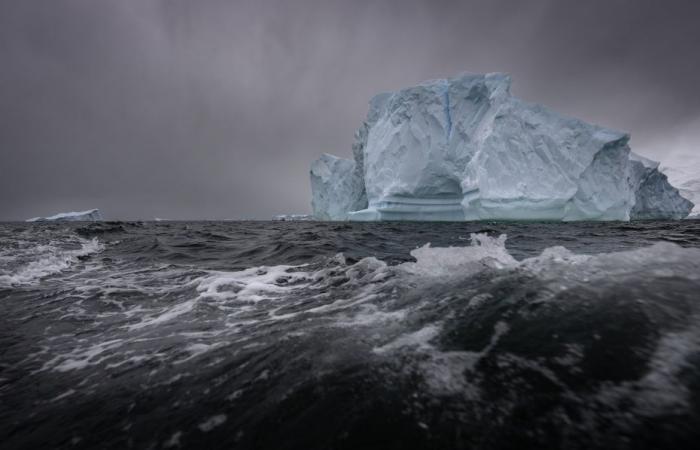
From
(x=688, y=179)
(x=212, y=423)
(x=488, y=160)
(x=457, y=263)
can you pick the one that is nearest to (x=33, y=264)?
(x=212, y=423)

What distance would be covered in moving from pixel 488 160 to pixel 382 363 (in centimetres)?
2880

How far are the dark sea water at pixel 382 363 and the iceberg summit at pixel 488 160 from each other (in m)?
25.6

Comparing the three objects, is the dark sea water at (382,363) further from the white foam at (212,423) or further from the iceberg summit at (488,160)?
the iceberg summit at (488,160)

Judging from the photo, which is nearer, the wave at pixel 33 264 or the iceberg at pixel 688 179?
the wave at pixel 33 264

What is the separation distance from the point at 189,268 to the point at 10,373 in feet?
14.4

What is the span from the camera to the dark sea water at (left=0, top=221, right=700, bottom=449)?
156 centimetres

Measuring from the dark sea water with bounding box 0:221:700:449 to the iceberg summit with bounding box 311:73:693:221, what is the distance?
83.9ft

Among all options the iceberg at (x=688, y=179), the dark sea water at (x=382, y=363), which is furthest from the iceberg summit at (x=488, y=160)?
the iceberg at (x=688, y=179)

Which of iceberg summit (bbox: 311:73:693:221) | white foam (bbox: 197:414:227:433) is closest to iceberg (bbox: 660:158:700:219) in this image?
iceberg summit (bbox: 311:73:693:221)

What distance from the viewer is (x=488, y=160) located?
27625mm

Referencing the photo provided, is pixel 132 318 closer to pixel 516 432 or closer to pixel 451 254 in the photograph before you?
pixel 516 432

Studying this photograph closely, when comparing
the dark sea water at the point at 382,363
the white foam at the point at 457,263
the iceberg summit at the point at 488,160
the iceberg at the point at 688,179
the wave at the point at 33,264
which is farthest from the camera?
the iceberg at the point at 688,179

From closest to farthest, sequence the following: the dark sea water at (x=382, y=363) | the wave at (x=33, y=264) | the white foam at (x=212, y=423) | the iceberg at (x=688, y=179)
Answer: the dark sea water at (x=382, y=363) < the white foam at (x=212, y=423) < the wave at (x=33, y=264) < the iceberg at (x=688, y=179)

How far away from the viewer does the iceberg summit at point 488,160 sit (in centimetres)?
2750
